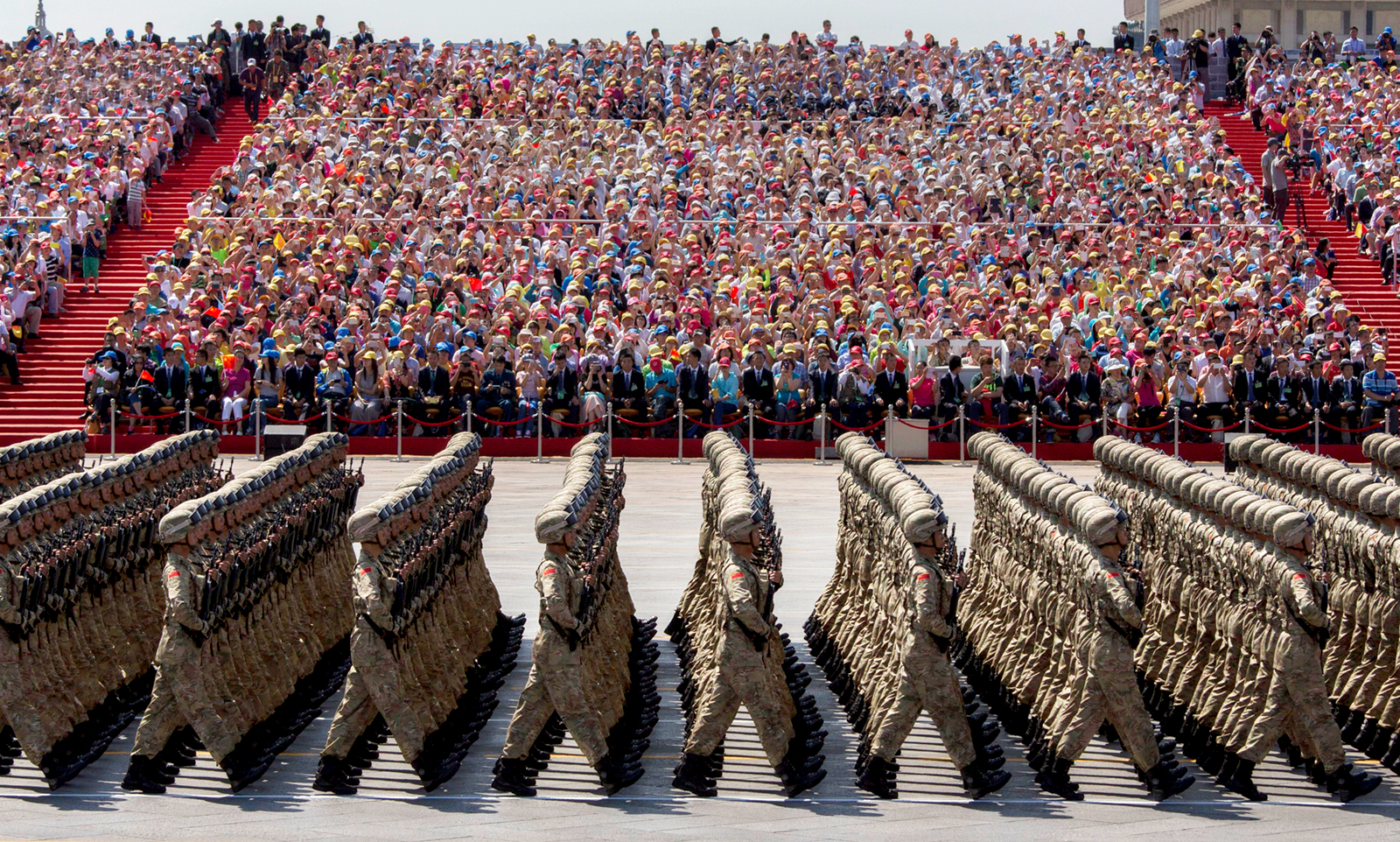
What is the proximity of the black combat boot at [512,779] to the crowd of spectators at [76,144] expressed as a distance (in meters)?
18.0

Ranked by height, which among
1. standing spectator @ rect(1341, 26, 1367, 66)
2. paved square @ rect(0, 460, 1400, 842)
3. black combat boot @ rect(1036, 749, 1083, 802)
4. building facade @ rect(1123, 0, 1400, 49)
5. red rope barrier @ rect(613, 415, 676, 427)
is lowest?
paved square @ rect(0, 460, 1400, 842)

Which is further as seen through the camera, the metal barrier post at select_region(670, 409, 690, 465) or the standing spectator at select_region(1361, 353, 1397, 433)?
the metal barrier post at select_region(670, 409, 690, 465)

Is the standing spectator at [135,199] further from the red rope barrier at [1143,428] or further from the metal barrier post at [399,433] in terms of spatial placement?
the red rope barrier at [1143,428]

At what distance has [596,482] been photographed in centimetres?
1066

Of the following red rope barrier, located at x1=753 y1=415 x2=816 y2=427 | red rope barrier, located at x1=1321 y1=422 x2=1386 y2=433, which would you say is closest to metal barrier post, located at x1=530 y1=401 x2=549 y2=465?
red rope barrier, located at x1=753 y1=415 x2=816 y2=427

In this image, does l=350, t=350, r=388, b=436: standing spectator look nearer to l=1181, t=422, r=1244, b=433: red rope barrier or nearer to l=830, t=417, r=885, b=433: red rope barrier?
l=830, t=417, r=885, b=433: red rope barrier

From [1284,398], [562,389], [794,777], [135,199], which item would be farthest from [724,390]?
[794,777]

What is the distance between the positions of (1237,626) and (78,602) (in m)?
5.93

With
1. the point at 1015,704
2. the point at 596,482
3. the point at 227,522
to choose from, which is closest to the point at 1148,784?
the point at 1015,704

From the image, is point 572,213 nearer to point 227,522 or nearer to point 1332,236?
point 1332,236

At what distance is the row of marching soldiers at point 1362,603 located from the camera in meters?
9.53

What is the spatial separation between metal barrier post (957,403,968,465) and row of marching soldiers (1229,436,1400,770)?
36.1 ft

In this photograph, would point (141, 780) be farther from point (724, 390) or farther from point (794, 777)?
point (724, 390)

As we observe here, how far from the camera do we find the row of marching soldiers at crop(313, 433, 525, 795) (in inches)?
339
